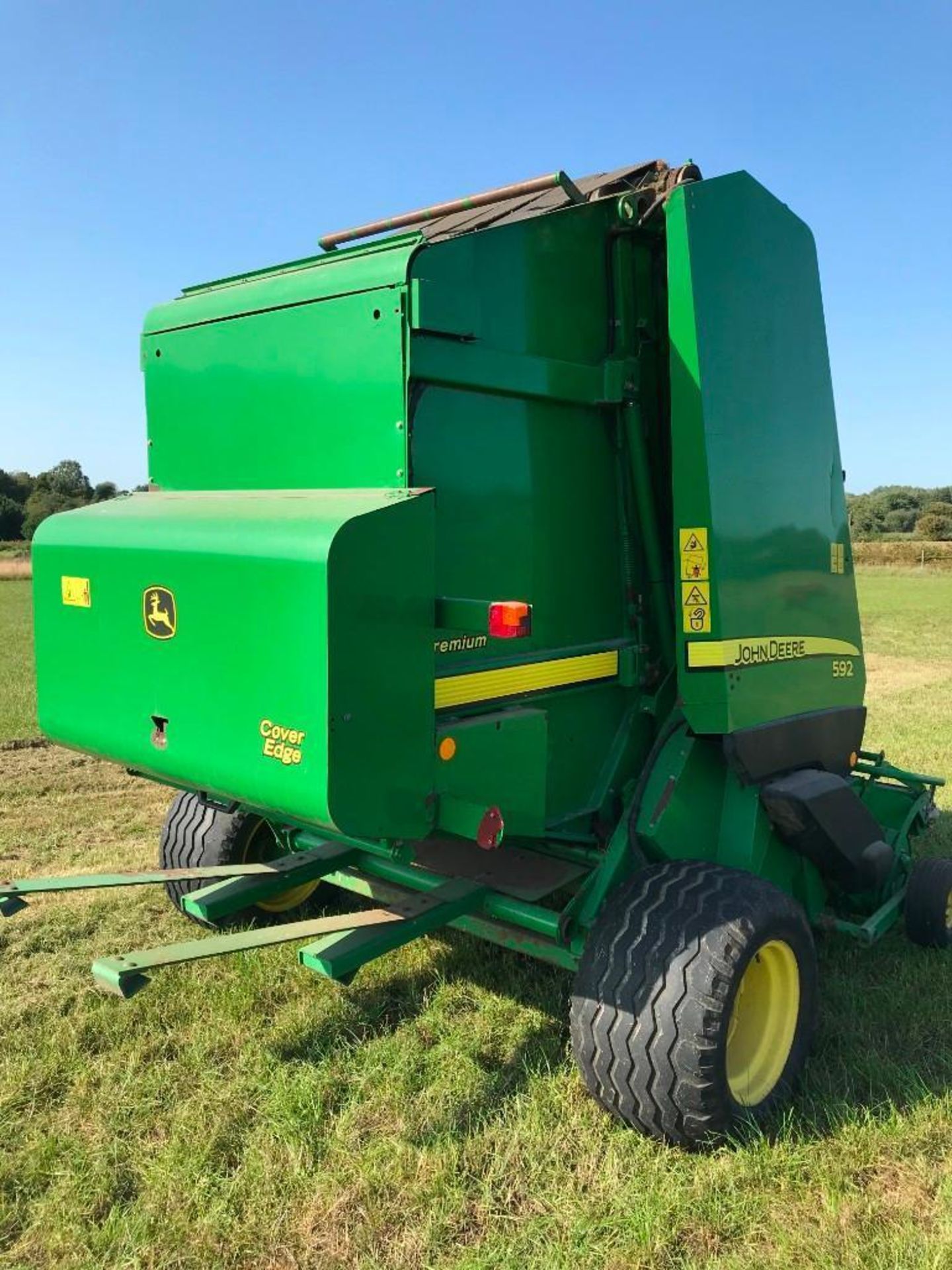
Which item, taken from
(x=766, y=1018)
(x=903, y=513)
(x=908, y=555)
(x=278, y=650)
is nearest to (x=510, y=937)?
(x=766, y=1018)

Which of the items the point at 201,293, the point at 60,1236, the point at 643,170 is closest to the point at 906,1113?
the point at 60,1236

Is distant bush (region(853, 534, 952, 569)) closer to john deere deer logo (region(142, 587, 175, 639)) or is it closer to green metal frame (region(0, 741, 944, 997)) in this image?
green metal frame (region(0, 741, 944, 997))

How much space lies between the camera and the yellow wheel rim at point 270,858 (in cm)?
455

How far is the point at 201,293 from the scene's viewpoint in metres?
3.60

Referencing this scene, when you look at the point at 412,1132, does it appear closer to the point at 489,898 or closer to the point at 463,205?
the point at 489,898

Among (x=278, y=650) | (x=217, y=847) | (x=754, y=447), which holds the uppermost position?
(x=754, y=447)

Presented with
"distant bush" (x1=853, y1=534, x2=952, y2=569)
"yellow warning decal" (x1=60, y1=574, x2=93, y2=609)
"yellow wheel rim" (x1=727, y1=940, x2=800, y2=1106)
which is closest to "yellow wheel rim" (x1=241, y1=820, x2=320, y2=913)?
"yellow warning decal" (x1=60, y1=574, x2=93, y2=609)

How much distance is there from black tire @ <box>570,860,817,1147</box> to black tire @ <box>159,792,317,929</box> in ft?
6.16

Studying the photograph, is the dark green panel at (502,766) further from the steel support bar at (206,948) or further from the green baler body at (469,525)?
the steel support bar at (206,948)

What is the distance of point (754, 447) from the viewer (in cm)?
368

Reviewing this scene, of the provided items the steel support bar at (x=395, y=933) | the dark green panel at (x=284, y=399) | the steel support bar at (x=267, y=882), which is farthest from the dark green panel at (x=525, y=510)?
the steel support bar at (x=267, y=882)

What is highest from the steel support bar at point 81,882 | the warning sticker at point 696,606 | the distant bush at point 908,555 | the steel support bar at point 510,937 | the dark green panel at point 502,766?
the distant bush at point 908,555

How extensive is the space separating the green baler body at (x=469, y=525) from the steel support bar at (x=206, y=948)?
389 millimetres

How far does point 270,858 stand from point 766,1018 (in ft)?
7.77
